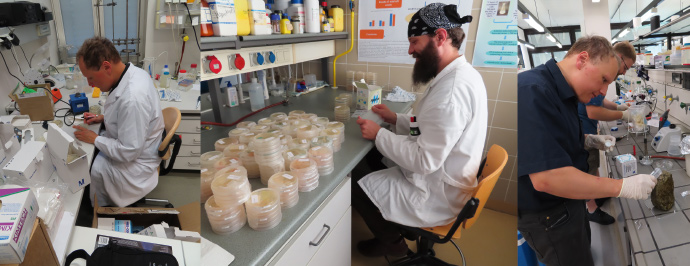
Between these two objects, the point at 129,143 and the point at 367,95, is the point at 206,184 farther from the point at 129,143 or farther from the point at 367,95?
the point at 367,95

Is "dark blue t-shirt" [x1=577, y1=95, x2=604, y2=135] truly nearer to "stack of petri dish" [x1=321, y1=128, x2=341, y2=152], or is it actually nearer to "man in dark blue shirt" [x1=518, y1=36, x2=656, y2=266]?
"man in dark blue shirt" [x1=518, y1=36, x2=656, y2=266]

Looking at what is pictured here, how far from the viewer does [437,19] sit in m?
1.16

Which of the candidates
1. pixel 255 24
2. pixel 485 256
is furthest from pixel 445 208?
pixel 255 24

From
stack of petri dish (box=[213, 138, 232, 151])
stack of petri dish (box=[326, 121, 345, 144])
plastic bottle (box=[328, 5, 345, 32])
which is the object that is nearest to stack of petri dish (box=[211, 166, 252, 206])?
stack of petri dish (box=[213, 138, 232, 151])

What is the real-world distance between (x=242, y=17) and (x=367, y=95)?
80cm

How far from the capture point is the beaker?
1.62 ft

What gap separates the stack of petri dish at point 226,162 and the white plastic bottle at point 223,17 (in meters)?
0.44

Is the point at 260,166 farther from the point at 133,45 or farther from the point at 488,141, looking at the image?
the point at 488,141

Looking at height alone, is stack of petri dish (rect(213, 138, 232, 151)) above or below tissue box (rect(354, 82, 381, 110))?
below

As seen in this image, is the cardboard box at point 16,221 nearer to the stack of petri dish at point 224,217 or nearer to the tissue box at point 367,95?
the stack of petri dish at point 224,217

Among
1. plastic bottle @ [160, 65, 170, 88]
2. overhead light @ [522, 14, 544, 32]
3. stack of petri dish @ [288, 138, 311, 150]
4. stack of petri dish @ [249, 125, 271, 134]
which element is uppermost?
overhead light @ [522, 14, 544, 32]

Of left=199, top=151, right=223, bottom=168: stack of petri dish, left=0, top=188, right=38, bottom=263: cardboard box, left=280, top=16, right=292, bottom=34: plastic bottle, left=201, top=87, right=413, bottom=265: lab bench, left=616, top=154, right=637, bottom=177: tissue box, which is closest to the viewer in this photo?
left=0, top=188, right=38, bottom=263: cardboard box

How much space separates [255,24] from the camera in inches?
53.3

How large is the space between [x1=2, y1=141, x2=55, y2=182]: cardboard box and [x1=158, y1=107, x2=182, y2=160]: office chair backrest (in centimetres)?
14
